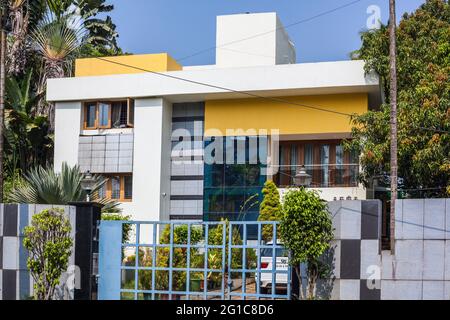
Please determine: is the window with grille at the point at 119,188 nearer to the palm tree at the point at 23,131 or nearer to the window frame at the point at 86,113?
the window frame at the point at 86,113

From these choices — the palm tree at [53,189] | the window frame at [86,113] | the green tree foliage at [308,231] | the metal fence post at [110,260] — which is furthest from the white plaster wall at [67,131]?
the green tree foliage at [308,231]

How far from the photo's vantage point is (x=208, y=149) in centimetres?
2189

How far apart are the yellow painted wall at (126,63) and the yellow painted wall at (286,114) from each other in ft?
6.68

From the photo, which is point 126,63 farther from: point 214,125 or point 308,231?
point 308,231

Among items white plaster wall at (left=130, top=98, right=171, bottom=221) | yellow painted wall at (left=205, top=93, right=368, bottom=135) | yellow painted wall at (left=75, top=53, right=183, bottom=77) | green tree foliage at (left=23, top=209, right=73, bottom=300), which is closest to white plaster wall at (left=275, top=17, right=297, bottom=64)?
yellow painted wall at (left=205, top=93, right=368, bottom=135)

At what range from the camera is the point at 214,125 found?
22.0m

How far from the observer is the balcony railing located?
66.7 feet

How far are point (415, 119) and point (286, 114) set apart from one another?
4.82 meters

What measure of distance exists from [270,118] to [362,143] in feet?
11.8

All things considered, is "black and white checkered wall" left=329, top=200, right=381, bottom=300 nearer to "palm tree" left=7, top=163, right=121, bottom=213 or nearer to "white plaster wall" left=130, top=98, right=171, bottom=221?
"palm tree" left=7, top=163, right=121, bottom=213
